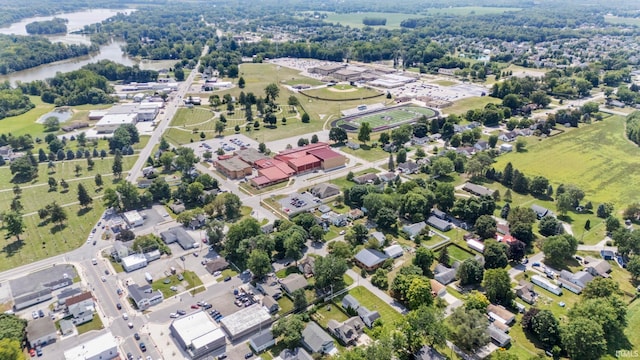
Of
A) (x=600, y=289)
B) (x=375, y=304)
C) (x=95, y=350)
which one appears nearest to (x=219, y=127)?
(x=95, y=350)

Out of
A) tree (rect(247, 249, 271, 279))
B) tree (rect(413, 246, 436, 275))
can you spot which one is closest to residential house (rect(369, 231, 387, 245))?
tree (rect(413, 246, 436, 275))

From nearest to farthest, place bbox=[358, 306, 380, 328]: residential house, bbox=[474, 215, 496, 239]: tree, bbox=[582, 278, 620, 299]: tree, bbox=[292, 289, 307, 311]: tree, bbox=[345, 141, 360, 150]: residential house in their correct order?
bbox=[358, 306, 380, 328]: residential house < bbox=[582, 278, 620, 299]: tree < bbox=[292, 289, 307, 311]: tree < bbox=[474, 215, 496, 239]: tree < bbox=[345, 141, 360, 150]: residential house

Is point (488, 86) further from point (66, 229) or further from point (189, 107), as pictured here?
point (66, 229)

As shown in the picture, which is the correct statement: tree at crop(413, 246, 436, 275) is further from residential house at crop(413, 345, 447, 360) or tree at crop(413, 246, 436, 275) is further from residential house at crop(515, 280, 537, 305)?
residential house at crop(413, 345, 447, 360)

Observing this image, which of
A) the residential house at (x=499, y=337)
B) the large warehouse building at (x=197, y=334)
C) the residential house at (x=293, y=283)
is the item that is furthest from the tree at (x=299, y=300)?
the residential house at (x=499, y=337)

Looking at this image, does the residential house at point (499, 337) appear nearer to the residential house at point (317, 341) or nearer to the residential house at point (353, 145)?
the residential house at point (317, 341)

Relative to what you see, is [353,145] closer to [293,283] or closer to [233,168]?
[233,168]
